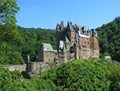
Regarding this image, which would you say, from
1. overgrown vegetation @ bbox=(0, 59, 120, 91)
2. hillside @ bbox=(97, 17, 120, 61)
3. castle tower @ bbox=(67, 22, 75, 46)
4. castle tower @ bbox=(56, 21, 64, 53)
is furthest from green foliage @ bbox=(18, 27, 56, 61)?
overgrown vegetation @ bbox=(0, 59, 120, 91)

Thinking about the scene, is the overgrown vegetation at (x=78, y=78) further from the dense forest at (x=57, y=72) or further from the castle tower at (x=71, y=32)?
the castle tower at (x=71, y=32)

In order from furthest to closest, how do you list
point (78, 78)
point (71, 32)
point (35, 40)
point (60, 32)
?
1. point (35, 40)
2. point (60, 32)
3. point (71, 32)
4. point (78, 78)

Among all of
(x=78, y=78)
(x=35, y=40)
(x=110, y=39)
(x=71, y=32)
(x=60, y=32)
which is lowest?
(x=78, y=78)

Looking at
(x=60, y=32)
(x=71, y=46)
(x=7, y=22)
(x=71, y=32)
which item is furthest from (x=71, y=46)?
(x=7, y=22)

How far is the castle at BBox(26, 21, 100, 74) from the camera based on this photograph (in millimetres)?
63156

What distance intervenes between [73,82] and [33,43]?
71.1 metres

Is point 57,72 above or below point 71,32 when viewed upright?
below

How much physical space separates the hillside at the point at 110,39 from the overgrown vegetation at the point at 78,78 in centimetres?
5549

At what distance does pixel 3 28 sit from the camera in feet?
115

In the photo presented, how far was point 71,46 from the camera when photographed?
6688 cm

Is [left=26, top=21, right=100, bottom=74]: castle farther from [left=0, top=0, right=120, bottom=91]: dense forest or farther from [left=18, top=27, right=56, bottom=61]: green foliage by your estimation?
[left=18, top=27, right=56, bottom=61]: green foliage

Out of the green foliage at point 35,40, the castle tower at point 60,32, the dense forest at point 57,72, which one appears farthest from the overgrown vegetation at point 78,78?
the green foliage at point 35,40

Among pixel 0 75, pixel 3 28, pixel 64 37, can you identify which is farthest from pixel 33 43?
pixel 0 75

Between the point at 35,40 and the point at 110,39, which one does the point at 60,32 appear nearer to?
the point at 110,39
